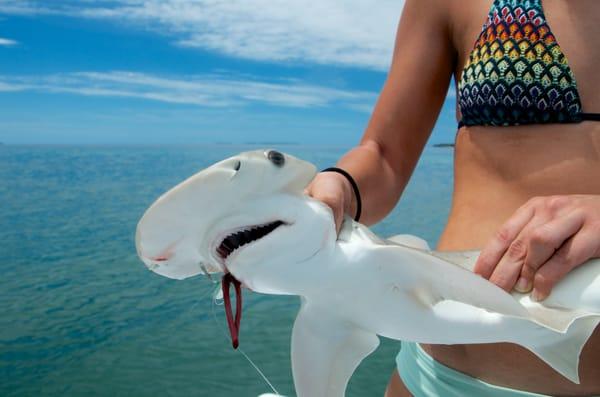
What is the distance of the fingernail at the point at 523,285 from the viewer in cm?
91

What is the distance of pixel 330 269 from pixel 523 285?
346 millimetres

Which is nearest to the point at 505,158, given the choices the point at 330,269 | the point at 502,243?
the point at 502,243

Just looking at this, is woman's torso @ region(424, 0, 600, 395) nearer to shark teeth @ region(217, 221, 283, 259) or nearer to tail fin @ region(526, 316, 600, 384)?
tail fin @ region(526, 316, 600, 384)

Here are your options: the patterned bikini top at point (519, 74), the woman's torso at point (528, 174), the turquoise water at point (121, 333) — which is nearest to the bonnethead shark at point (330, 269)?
the woman's torso at point (528, 174)

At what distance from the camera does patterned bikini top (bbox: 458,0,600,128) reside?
3.74 feet

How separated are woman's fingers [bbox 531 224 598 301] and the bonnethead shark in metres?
0.02

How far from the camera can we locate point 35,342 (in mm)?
4285

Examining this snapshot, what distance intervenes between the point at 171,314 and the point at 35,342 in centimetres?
118

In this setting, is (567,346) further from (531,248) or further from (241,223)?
(241,223)

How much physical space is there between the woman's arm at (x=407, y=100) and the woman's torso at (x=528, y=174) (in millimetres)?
138

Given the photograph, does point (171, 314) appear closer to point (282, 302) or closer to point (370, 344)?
point (282, 302)

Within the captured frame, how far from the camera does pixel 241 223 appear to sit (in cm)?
79

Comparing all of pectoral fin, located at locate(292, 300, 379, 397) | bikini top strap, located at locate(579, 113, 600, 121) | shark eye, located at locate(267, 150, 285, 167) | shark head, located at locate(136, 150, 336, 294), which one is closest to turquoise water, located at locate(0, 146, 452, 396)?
pectoral fin, located at locate(292, 300, 379, 397)

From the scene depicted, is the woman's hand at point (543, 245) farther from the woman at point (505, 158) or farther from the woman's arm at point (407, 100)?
the woman's arm at point (407, 100)
